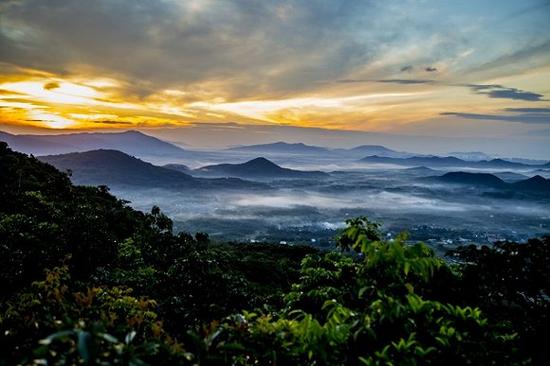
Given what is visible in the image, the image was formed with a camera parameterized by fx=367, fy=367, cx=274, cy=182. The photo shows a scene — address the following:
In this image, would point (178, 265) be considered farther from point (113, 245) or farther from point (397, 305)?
point (113, 245)

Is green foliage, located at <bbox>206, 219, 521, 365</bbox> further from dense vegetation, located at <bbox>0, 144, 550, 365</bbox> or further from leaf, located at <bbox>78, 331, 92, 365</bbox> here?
leaf, located at <bbox>78, 331, 92, 365</bbox>

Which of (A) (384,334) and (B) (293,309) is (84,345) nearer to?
(A) (384,334)

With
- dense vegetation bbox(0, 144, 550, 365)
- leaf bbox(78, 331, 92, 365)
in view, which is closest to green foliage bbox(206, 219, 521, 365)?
dense vegetation bbox(0, 144, 550, 365)

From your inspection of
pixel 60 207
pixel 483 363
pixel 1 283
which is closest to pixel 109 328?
pixel 483 363

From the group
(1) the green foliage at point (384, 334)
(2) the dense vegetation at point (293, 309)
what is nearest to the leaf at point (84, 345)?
(2) the dense vegetation at point (293, 309)

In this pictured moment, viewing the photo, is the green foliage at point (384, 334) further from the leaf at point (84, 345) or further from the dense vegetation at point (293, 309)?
the leaf at point (84, 345)

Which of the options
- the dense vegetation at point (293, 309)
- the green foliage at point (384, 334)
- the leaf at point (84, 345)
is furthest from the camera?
the green foliage at point (384, 334)

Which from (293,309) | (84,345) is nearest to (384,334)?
(84,345)

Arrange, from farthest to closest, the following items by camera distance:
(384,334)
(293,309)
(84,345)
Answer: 1. (293,309)
2. (384,334)
3. (84,345)

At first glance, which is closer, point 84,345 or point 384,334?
point 84,345
